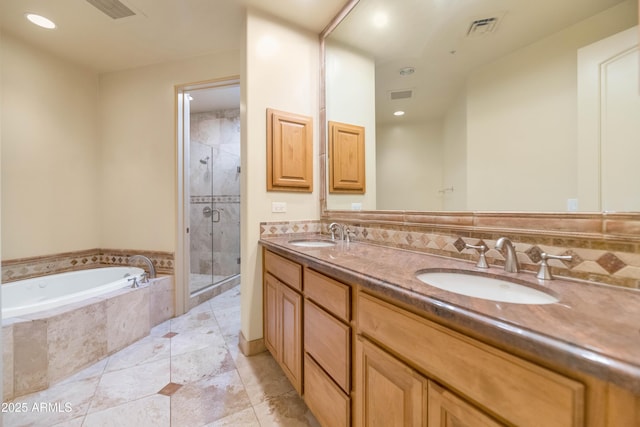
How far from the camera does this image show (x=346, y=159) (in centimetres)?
190

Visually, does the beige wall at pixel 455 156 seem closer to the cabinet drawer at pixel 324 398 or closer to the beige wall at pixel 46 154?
the cabinet drawer at pixel 324 398

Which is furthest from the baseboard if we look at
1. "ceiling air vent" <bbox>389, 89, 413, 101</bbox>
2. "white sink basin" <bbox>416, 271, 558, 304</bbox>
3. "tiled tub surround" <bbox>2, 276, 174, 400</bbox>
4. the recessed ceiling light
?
the recessed ceiling light

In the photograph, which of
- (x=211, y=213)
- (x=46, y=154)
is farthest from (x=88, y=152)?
(x=211, y=213)

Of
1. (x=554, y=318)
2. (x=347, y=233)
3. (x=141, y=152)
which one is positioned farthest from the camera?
(x=141, y=152)

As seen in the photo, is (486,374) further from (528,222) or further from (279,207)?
(279,207)

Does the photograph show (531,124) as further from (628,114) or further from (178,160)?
(178,160)

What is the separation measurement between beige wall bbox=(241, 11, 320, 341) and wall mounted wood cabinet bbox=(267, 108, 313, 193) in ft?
0.17

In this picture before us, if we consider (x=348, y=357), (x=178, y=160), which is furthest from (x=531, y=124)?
(x=178, y=160)

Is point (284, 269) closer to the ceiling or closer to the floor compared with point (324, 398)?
closer to the ceiling

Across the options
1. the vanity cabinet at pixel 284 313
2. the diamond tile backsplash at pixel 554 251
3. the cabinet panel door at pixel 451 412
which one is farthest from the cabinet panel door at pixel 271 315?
the cabinet panel door at pixel 451 412

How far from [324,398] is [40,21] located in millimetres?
3361

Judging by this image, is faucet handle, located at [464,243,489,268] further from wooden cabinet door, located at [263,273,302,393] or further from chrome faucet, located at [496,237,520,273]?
wooden cabinet door, located at [263,273,302,393]

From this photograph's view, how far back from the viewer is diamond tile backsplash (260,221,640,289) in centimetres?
70

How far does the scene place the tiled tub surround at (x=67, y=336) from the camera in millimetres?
1402
